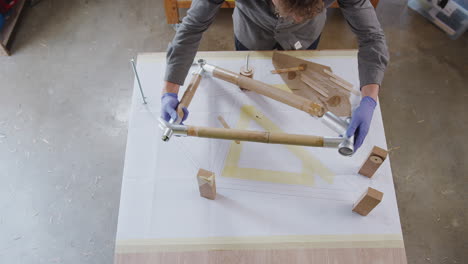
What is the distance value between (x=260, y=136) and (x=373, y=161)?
1.58ft

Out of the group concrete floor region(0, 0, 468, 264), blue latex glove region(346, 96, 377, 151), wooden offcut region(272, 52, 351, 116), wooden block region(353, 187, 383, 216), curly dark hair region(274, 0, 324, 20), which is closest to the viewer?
curly dark hair region(274, 0, 324, 20)

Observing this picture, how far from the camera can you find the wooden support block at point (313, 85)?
5.46 ft

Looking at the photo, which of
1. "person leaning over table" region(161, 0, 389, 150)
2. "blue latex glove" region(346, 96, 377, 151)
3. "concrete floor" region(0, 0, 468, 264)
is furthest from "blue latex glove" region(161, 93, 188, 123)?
"concrete floor" region(0, 0, 468, 264)

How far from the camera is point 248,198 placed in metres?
1.44

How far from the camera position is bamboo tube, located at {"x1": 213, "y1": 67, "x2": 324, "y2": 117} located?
1.44m

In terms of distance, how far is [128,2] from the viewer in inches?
122

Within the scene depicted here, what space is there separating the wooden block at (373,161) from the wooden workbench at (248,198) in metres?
0.04

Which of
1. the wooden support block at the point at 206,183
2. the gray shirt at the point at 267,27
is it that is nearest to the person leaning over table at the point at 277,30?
the gray shirt at the point at 267,27

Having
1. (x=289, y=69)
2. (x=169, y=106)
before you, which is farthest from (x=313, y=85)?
(x=169, y=106)

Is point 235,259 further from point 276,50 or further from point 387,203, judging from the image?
point 276,50

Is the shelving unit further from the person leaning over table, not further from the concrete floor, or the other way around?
the person leaning over table

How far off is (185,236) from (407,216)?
1.54 m

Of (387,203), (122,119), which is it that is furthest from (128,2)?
(387,203)

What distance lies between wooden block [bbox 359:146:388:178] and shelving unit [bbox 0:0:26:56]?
2782mm
